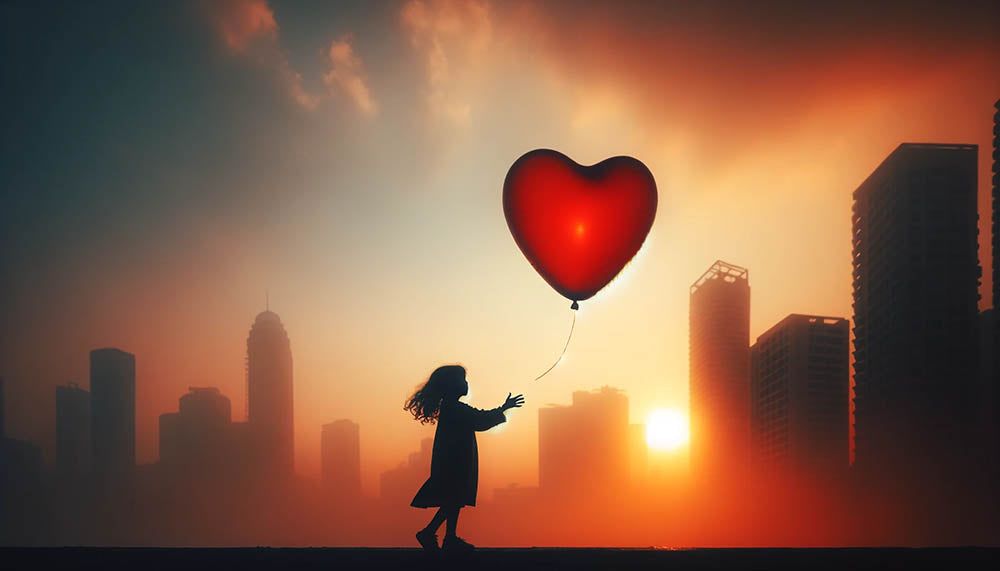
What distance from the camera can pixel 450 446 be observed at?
9.77m

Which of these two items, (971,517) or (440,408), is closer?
(440,408)

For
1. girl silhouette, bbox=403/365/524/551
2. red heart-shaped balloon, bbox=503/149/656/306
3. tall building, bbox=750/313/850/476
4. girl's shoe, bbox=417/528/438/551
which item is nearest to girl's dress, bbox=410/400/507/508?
girl silhouette, bbox=403/365/524/551

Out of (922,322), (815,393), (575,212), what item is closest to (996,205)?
(922,322)

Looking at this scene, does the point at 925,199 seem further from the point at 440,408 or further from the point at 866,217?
the point at 440,408

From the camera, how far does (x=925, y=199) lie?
140625mm

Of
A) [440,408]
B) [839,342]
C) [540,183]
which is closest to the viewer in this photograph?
[440,408]

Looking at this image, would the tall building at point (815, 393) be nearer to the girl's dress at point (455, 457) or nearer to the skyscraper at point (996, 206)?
the skyscraper at point (996, 206)

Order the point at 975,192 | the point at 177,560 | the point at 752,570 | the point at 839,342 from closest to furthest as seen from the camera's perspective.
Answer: the point at 752,570
the point at 177,560
the point at 975,192
the point at 839,342

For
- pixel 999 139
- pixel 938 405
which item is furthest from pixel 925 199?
pixel 999 139

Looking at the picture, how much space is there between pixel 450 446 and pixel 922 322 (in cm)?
14597

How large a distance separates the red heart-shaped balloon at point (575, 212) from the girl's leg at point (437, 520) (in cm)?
488

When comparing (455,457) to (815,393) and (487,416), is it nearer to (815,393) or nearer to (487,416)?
(487,416)

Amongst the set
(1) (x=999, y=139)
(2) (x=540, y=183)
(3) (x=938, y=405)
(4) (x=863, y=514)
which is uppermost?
(1) (x=999, y=139)

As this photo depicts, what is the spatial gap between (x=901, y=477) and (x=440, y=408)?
503ft
